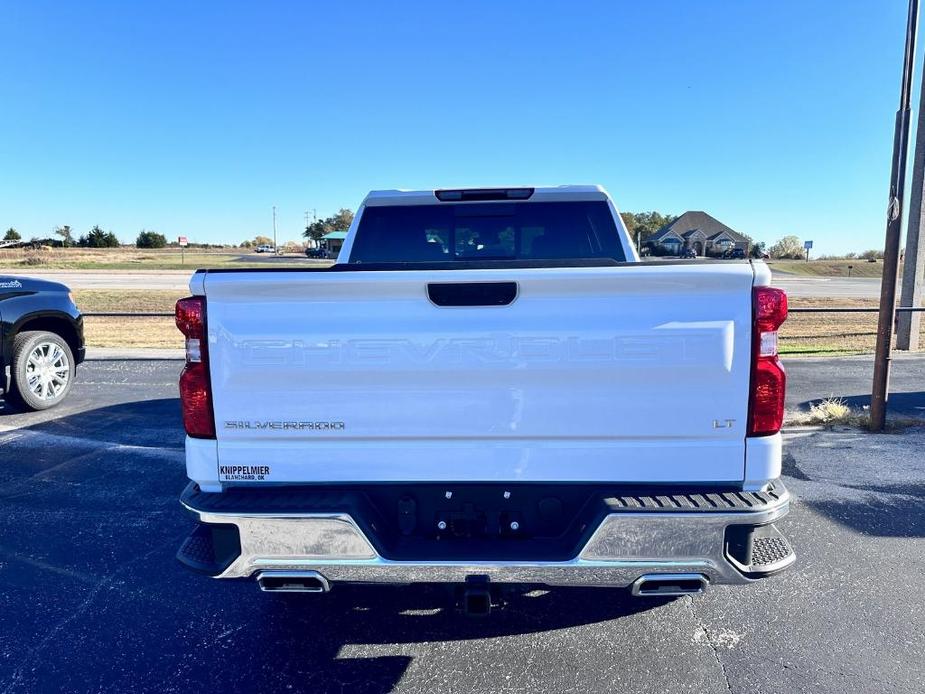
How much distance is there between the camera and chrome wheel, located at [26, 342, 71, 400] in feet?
23.1

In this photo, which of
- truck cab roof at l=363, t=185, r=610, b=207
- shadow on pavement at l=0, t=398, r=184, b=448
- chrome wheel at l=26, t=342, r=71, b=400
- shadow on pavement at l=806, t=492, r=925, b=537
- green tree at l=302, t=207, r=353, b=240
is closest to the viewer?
truck cab roof at l=363, t=185, r=610, b=207

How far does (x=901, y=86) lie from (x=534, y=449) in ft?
20.1

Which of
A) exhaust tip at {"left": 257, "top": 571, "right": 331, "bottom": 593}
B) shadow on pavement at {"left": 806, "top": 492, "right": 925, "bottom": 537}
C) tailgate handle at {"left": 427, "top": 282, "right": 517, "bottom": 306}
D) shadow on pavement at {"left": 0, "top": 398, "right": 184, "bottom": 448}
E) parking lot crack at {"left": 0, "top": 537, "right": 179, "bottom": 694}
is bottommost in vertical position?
parking lot crack at {"left": 0, "top": 537, "right": 179, "bottom": 694}

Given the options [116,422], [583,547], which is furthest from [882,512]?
[116,422]

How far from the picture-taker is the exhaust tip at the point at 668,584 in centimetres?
233

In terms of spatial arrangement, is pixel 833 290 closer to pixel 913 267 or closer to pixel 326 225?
pixel 913 267

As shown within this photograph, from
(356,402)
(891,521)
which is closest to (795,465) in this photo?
(891,521)

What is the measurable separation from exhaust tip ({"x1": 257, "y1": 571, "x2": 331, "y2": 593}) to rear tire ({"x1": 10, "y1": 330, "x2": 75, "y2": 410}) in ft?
19.8

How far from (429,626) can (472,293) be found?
172 cm

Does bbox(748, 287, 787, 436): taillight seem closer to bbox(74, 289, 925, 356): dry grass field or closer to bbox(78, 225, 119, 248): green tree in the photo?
bbox(74, 289, 925, 356): dry grass field

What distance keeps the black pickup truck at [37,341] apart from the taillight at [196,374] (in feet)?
18.8

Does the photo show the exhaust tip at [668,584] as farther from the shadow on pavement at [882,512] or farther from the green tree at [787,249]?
the green tree at [787,249]

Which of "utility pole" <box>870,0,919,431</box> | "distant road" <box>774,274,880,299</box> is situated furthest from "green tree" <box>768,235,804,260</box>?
"utility pole" <box>870,0,919,431</box>

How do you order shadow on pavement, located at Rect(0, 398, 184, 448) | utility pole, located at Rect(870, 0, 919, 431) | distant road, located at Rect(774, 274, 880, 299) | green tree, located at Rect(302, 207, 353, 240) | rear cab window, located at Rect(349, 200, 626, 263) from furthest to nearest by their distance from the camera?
green tree, located at Rect(302, 207, 353, 240)
distant road, located at Rect(774, 274, 880, 299)
shadow on pavement, located at Rect(0, 398, 184, 448)
utility pole, located at Rect(870, 0, 919, 431)
rear cab window, located at Rect(349, 200, 626, 263)
